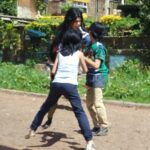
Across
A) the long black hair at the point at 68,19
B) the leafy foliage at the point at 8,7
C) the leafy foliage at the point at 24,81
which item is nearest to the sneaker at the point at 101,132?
the long black hair at the point at 68,19

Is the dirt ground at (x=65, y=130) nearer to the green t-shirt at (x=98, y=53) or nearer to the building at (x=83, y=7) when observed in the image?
the green t-shirt at (x=98, y=53)

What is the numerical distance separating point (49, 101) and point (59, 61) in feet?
1.74

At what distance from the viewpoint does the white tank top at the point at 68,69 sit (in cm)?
641

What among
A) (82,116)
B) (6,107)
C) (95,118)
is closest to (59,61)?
(82,116)

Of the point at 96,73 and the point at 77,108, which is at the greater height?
the point at 96,73

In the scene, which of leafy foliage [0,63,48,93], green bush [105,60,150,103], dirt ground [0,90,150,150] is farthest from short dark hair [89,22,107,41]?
leafy foliage [0,63,48,93]

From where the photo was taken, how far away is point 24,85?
41.3 ft

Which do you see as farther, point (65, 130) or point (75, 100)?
point (65, 130)

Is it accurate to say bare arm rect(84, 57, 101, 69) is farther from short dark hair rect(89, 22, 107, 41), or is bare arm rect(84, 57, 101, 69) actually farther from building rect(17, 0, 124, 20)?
building rect(17, 0, 124, 20)

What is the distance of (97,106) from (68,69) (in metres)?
1.14

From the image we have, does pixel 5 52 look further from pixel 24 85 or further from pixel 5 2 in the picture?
pixel 5 2

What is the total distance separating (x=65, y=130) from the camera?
791 centimetres

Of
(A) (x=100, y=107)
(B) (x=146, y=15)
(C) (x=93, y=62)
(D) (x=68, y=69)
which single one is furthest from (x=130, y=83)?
(D) (x=68, y=69)

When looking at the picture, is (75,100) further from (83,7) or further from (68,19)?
(83,7)
